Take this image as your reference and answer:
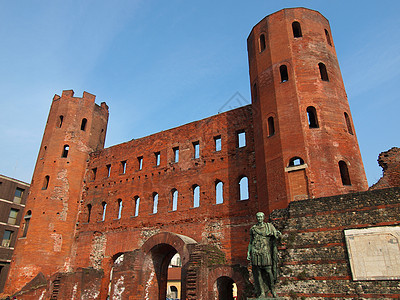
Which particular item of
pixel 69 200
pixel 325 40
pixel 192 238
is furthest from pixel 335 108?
pixel 69 200

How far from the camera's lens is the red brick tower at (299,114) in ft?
44.1

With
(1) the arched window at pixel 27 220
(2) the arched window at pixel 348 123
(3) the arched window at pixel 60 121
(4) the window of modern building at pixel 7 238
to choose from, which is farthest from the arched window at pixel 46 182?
(2) the arched window at pixel 348 123

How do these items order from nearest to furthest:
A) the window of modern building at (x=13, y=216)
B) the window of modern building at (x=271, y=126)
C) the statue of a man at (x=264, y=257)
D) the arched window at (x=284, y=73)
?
the statue of a man at (x=264, y=257) < the window of modern building at (x=271, y=126) < the arched window at (x=284, y=73) < the window of modern building at (x=13, y=216)

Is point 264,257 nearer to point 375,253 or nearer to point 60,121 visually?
point 375,253

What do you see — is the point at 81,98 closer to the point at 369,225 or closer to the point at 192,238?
the point at 192,238

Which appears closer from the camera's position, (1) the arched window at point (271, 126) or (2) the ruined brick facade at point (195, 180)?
(2) the ruined brick facade at point (195, 180)

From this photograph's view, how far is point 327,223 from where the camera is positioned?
10.0m

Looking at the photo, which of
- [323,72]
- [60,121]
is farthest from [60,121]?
[323,72]

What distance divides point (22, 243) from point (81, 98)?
36.2 feet

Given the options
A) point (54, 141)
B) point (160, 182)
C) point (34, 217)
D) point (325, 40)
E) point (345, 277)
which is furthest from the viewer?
point (54, 141)

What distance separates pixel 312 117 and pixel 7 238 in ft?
99.7

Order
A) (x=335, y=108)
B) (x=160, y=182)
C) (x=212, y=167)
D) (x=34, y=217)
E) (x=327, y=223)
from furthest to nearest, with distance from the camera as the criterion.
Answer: (x=34, y=217), (x=160, y=182), (x=212, y=167), (x=335, y=108), (x=327, y=223)

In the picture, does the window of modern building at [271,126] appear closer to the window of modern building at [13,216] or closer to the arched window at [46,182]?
the arched window at [46,182]

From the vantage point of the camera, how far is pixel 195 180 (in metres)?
18.4
